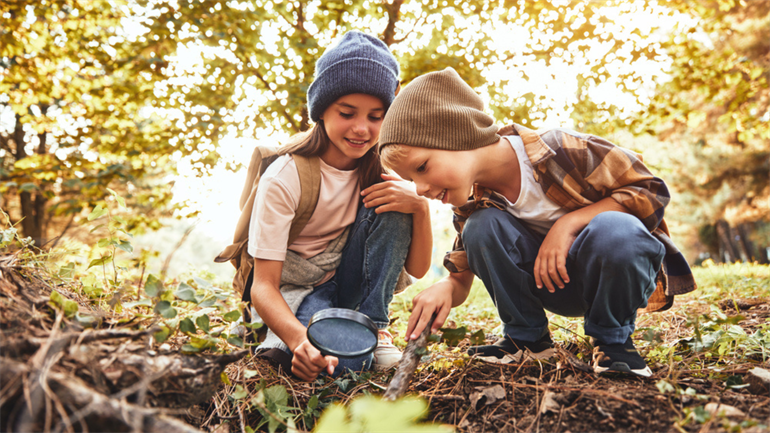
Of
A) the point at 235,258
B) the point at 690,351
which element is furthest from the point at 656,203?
the point at 235,258

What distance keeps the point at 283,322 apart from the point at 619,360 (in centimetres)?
134

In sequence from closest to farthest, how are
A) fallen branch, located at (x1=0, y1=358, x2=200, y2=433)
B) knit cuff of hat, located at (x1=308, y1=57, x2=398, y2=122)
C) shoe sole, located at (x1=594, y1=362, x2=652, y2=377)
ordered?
fallen branch, located at (x1=0, y1=358, x2=200, y2=433) → shoe sole, located at (x1=594, y1=362, x2=652, y2=377) → knit cuff of hat, located at (x1=308, y1=57, x2=398, y2=122)

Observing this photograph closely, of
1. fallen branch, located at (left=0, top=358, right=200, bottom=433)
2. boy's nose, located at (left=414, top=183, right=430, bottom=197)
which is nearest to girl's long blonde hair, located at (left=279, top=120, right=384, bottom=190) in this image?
boy's nose, located at (left=414, top=183, right=430, bottom=197)

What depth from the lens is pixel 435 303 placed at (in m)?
1.77

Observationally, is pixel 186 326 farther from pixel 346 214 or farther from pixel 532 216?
pixel 532 216

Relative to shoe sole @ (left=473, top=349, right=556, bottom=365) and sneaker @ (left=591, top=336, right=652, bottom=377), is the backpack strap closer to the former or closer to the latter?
shoe sole @ (left=473, top=349, right=556, bottom=365)

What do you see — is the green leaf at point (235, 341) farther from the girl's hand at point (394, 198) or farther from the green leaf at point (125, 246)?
the girl's hand at point (394, 198)

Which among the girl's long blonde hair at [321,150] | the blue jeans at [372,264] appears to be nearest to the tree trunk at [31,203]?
the girl's long blonde hair at [321,150]

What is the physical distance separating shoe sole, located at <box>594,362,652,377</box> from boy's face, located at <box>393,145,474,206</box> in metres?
0.88

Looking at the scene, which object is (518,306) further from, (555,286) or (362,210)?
(362,210)

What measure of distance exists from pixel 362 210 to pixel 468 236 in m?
0.76

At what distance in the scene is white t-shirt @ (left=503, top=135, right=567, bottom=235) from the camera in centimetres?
189

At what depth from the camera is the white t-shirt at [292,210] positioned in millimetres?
2029

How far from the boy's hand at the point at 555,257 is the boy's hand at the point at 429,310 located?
406 millimetres
